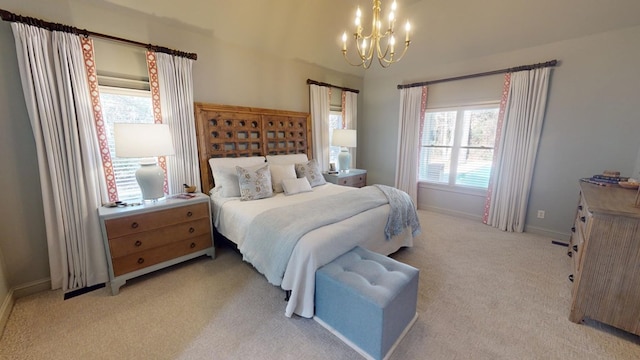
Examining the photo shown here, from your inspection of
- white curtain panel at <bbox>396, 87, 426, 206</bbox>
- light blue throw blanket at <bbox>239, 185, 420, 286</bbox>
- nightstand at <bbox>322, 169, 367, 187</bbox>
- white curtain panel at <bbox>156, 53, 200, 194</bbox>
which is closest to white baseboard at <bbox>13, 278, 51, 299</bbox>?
white curtain panel at <bbox>156, 53, 200, 194</bbox>

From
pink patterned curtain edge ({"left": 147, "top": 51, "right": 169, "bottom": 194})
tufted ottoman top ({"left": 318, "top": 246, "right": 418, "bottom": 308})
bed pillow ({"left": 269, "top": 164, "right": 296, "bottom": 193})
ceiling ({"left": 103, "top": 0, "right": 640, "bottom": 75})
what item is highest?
ceiling ({"left": 103, "top": 0, "right": 640, "bottom": 75})

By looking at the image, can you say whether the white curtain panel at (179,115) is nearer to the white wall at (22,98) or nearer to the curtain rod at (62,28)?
the curtain rod at (62,28)

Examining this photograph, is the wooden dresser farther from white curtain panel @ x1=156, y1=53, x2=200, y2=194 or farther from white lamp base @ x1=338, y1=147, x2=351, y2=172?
white curtain panel @ x1=156, y1=53, x2=200, y2=194

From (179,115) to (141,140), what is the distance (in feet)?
2.29

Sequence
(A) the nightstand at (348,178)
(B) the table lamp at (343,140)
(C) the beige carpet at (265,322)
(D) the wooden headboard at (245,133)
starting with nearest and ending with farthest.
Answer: (C) the beige carpet at (265,322) → (D) the wooden headboard at (245,133) → (A) the nightstand at (348,178) → (B) the table lamp at (343,140)

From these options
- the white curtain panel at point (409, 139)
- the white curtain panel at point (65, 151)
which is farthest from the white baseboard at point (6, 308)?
the white curtain panel at point (409, 139)

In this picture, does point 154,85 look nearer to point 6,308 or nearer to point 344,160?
point 6,308

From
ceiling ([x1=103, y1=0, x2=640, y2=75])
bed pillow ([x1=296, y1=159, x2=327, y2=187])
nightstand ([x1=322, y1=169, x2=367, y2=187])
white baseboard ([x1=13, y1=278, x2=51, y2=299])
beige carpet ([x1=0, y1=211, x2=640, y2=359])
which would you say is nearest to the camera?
beige carpet ([x1=0, y1=211, x2=640, y2=359])

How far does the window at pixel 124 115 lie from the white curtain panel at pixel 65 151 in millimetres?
161

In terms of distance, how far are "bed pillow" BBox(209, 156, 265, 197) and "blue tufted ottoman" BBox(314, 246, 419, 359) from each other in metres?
1.64

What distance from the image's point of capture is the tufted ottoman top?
1.57 m

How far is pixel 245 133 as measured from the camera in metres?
3.52

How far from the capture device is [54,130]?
6.91ft

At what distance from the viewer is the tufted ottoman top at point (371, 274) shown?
1566 millimetres
